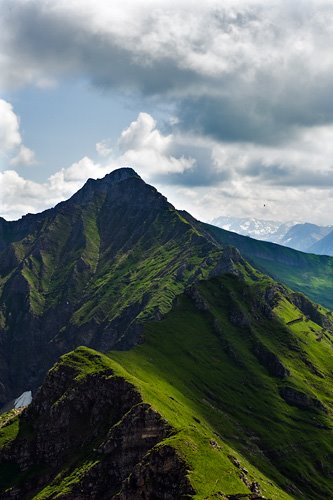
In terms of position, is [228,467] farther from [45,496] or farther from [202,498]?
[45,496]

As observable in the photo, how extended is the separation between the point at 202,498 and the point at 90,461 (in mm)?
64210

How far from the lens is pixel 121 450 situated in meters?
186

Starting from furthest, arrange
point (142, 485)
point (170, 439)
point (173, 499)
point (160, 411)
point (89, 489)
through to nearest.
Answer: point (160, 411) → point (89, 489) → point (170, 439) → point (142, 485) → point (173, 499)

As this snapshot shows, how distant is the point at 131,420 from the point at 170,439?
77.3 feet

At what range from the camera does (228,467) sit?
549ft

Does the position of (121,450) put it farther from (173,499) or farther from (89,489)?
(173,499)

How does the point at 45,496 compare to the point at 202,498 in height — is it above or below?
below

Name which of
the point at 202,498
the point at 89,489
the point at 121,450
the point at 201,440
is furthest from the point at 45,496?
the point at 202,498

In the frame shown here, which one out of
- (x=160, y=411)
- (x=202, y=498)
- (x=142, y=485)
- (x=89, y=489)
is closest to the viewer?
(x=202, y=498)

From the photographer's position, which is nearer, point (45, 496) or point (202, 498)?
point (202, 498)

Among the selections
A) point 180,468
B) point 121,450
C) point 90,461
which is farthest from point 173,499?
point 90,461

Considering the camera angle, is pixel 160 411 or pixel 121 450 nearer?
pixel 121 450

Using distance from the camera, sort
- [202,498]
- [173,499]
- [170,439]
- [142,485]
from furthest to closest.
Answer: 1. [170,439]
2. [142,485]
3. [173,499]
4. [202,498]

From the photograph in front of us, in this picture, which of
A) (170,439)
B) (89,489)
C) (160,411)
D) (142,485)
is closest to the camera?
(142,485)
